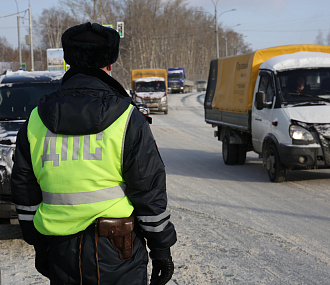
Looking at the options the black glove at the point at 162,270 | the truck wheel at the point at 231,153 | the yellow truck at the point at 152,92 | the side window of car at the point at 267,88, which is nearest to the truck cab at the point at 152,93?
the yellow truck at the point at 152,92

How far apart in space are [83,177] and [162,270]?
572 millimetres

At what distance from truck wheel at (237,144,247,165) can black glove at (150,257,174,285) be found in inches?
399

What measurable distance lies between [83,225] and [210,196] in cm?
649

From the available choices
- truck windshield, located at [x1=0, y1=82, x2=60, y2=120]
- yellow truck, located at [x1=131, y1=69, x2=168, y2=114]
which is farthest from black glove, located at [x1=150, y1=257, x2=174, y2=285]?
yellow truck, located at [x1=131, y1=69, x2=168, y2=114]

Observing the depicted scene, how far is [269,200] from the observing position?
8.49 meters

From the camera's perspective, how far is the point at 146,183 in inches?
100

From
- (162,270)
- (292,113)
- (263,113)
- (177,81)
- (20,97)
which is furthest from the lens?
(177,81)

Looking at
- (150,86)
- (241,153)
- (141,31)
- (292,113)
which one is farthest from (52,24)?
(292,113)

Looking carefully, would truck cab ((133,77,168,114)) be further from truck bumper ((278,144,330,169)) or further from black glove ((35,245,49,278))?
black glove ((35,245,49,278))

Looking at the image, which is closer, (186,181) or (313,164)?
(313,164)

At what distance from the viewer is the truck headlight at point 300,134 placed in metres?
9.52

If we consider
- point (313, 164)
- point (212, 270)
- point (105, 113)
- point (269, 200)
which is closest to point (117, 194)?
point (105, 113)

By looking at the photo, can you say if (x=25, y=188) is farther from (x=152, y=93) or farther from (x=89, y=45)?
(x=152, y=93)

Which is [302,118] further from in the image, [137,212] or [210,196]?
[137,212]
